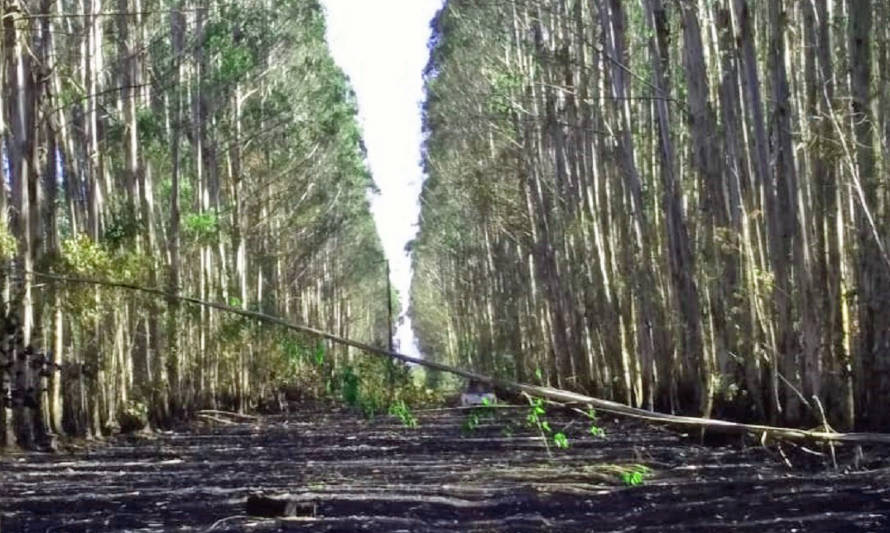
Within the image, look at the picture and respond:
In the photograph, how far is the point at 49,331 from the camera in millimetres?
26578

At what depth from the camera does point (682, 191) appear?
29344 mm

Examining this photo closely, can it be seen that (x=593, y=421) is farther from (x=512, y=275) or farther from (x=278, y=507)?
(x=512, y=275)

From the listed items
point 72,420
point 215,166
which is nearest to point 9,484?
point 72,420

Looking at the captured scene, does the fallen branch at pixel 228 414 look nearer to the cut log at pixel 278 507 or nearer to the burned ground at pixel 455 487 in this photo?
the burned ground at pixel 455 487

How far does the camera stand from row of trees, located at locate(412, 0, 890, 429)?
2136cm

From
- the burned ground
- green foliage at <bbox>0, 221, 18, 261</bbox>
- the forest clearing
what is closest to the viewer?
the burned ground

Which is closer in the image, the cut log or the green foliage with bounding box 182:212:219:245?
the cut log

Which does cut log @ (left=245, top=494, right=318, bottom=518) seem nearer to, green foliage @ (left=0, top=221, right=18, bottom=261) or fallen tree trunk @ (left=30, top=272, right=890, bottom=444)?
green foliage @ (left=0, top=221, right=18, bottom=261)

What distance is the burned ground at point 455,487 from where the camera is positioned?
1384 centimetres

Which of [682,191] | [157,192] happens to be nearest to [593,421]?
[682,191]

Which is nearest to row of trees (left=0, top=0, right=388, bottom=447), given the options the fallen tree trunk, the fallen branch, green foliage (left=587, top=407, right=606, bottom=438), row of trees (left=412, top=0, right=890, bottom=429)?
the fallen branch

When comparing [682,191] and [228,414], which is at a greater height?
[682,191]

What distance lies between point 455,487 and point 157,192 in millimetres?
26770

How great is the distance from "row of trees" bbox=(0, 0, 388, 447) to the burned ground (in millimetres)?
1440
